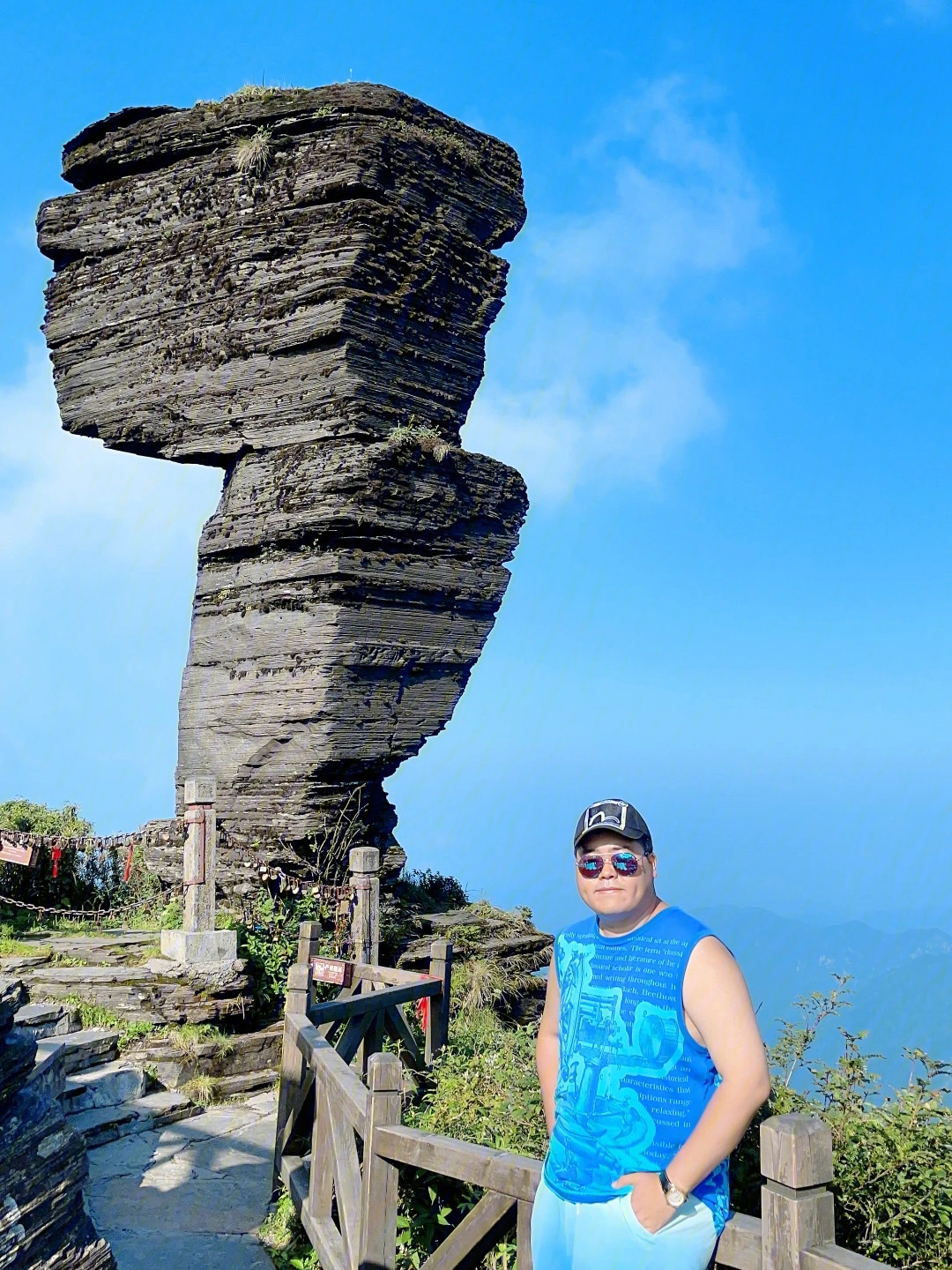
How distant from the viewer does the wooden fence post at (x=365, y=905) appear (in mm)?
12906

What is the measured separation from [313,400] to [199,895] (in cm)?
688

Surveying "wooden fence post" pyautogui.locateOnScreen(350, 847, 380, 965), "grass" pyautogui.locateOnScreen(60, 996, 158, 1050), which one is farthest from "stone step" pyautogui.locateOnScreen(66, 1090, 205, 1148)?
"wooden fence post" pyautogui.locateOnScreen(350, 847, 380, 965)

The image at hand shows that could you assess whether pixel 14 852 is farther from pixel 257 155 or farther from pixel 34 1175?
pixel 257 155

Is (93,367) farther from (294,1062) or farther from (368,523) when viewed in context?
(294,1062)

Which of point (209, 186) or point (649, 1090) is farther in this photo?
point (209, 186)

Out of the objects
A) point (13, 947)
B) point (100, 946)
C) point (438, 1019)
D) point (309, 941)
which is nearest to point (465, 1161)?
point (438, 1019)

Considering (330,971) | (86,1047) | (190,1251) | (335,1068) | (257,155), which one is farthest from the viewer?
(257,155)

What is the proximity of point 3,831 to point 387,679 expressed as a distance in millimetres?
5712

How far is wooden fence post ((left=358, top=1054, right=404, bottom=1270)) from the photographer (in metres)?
4.57

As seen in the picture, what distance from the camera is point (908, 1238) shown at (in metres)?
5.00

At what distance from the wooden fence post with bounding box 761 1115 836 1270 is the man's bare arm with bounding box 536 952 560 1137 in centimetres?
72

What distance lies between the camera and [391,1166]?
4.58m

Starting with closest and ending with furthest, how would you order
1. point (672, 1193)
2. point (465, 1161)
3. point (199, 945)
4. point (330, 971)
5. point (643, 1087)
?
point (672, 1193) → point (643, 1087) → point (465, 1161) → point (330, 971) → point (199, 945)

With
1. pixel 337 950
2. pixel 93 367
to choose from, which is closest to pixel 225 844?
pixel 337 950
